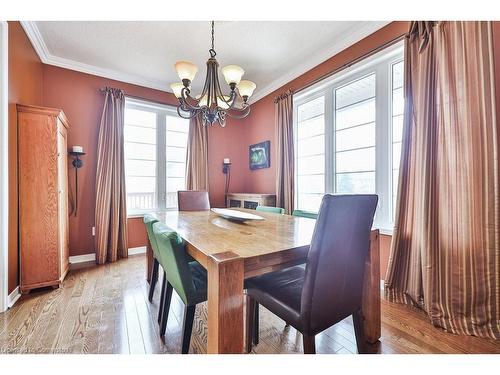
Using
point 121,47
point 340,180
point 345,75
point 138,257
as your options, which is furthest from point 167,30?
point 138,257

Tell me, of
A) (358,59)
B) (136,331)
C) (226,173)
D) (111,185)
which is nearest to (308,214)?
(136,331)

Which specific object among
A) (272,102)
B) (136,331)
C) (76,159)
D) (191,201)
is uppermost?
(272,102)

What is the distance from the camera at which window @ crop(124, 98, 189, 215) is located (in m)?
3.43

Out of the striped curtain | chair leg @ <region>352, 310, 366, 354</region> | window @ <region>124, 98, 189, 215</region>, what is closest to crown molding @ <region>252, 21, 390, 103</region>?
the striped curtain

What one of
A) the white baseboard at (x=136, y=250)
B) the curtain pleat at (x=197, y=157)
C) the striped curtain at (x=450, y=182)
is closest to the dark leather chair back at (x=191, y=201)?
the curtain pleat at (x=197, y=157)

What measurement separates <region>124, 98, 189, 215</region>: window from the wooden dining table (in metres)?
2.48

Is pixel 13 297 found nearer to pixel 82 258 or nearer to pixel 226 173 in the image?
pixel 82 258

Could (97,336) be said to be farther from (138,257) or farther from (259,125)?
(259,125)

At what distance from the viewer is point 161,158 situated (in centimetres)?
364

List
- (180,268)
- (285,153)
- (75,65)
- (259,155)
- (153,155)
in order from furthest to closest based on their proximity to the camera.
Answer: (259,155) → (153,155) → (285,153) → (75,65) → (180,268)

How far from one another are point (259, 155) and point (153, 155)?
1.78 meters

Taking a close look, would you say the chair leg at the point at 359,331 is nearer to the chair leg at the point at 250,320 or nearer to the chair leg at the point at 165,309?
the chair leg at the point at 250,320

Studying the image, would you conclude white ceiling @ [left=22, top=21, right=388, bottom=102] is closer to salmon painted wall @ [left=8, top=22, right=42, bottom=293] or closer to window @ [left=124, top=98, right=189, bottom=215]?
salmon painted wall @ [left=8, top=22, right=42, bottom=293]

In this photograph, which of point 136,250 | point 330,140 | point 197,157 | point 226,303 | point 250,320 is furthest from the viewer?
point 197,157
